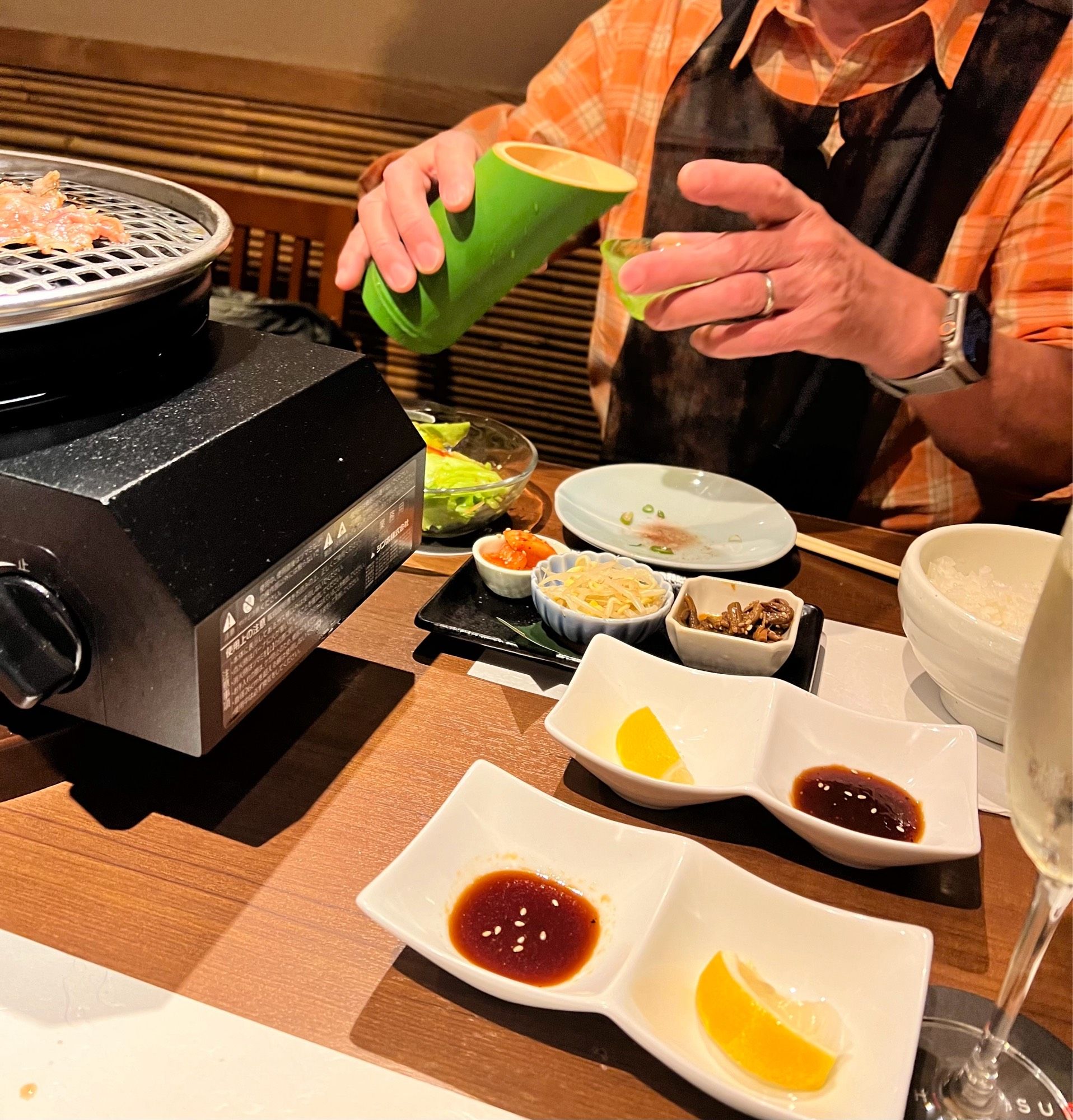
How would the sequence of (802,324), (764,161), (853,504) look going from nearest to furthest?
(802,324) → (764,161) → (853,504)

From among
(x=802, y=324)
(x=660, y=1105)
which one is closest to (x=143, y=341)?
(x=660, y=1105)

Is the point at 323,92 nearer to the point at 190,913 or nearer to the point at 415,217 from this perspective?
the point at 415,217

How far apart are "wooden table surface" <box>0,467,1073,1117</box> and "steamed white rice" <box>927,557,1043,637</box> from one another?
0.25 metres

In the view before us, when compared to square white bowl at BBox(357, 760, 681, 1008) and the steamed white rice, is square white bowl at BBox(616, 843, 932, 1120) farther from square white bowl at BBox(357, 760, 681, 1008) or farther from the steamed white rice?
the steamed white rice

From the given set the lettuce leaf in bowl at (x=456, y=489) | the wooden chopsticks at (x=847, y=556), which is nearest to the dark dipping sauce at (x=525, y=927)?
the lettuce leaf in bowl at (x=456, y=489)

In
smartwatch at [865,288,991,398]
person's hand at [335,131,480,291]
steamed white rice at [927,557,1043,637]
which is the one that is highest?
person's hand at [335,131,480,291]

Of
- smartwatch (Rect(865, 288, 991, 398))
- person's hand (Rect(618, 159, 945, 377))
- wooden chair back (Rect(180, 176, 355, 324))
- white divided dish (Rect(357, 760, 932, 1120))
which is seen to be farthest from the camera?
wooden chair back (Rect(180, 176, 355, 324))

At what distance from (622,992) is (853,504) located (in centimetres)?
161

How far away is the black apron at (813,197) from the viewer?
5.95 ft

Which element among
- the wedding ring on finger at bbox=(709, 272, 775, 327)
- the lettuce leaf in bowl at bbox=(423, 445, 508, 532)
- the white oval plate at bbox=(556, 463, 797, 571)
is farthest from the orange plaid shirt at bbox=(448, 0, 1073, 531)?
the lettuce leaf in bowl at bbox=(423, 445, 508, 532)

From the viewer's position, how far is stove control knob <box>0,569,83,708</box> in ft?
2.45

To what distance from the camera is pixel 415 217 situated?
1.32 meters

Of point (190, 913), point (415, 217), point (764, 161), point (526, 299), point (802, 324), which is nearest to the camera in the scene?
point (190, 913)

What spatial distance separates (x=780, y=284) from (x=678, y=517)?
43 cm
